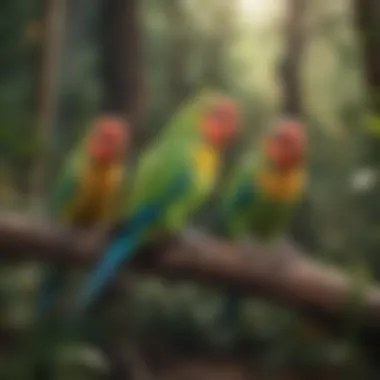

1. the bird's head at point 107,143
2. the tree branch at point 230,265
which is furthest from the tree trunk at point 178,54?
the tree branch at point 230,265

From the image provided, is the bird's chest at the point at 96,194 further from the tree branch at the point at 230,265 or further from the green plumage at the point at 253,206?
the green plumage at the point at 253,206

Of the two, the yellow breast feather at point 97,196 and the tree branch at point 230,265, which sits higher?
the yellow breast feather at point 97,196

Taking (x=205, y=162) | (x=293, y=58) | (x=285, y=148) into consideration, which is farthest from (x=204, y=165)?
(x=293, y=58)

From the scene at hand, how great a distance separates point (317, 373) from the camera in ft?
4.25

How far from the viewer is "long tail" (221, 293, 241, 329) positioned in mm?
1295

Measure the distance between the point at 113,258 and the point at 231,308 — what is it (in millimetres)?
176

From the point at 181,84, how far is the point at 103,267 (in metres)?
0.28

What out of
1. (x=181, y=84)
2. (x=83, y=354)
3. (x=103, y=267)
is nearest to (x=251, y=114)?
(x=181, y=84)

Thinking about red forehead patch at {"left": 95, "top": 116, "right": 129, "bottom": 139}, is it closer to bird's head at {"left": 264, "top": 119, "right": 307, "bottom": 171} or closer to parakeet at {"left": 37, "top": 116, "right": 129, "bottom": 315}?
parakeet at {"left": 37, "top": 116, "right": 129, "bottom": 315}

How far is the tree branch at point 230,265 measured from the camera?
1271 millimetres

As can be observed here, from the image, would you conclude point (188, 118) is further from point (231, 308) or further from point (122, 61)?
point (231, 308)

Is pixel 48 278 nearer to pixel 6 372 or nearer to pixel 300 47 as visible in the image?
pixel 6 372

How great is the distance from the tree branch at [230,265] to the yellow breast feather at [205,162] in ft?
0.27

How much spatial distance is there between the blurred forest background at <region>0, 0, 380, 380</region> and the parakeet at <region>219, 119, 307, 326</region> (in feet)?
0.09
